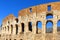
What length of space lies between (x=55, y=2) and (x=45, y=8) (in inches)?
62.3

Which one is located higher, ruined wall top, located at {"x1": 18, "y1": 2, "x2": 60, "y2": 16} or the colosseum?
ruined wall top, located at {"x1": 18, "y1": 2, "x2": 60, "y2": 16}

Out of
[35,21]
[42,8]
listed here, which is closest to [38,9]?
[42,8]

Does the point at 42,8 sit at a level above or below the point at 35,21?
above

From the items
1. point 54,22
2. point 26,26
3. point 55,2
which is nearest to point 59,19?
point 54,22

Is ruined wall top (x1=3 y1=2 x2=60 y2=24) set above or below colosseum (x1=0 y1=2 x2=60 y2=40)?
above

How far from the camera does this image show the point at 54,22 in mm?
18422

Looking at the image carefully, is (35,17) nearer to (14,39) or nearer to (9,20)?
(14,39)

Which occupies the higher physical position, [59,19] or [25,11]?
[25,11]

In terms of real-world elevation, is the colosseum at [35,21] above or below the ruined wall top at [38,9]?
below

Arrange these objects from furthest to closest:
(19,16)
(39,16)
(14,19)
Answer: (14,19), (19,16), (39,16)

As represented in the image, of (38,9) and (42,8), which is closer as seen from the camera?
(42,8)

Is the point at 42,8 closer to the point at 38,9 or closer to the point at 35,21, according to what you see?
the point at 38,9

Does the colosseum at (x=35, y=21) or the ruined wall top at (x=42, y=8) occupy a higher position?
the ruined wall top at (x=42, y=8)

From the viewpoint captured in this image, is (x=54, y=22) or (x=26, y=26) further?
(x=26, y=26)
